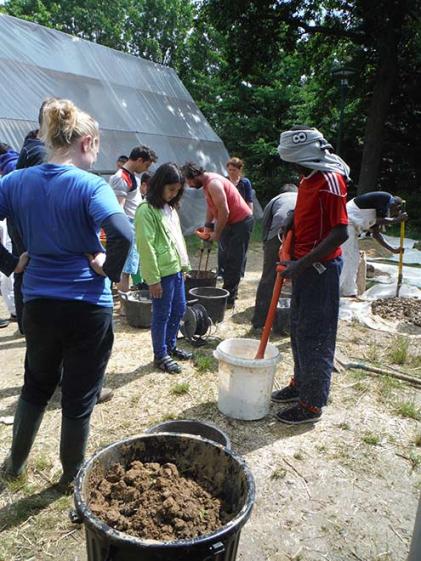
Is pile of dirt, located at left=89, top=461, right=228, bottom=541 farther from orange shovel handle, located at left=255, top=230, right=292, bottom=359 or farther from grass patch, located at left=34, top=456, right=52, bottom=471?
orange shovel handle, located at left=255, top=230, right=292, bottom=359

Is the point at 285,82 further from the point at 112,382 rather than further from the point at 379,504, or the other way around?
the point at 379,504

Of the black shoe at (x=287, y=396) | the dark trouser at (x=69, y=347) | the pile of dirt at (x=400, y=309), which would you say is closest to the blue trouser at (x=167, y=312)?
the black shoe at (x=287, y=396)

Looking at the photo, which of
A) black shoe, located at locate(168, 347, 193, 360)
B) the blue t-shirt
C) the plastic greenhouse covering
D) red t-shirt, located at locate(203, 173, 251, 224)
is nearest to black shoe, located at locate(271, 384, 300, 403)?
black shoe, located at locate(168, 347, 193, 360)

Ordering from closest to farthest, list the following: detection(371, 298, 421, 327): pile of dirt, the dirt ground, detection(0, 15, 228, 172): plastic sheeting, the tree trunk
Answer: the dirt ground → detection(371, 298, 421, 327): pile of dirt → detection(0, 15, 228, 172): plastic sheeting → the tree trunk

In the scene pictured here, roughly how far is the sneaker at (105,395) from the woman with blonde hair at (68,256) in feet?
4.06

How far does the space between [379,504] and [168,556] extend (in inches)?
63.9

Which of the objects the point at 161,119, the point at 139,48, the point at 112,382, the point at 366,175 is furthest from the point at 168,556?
the point at 139,48

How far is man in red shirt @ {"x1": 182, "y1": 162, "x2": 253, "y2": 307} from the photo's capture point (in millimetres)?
5477

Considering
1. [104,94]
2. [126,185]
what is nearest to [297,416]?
[126,185]

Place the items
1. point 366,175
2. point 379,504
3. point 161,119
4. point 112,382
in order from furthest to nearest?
point 366,175 < point 161,119 < point 112,382 < point 379,504

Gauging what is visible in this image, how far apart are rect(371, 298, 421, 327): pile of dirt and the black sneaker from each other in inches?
115

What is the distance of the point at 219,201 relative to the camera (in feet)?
18.1

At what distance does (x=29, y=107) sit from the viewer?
29.5ft

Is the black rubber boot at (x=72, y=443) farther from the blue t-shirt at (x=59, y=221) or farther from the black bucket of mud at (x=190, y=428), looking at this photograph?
the blue t-shirt at (x=59, y=221)
